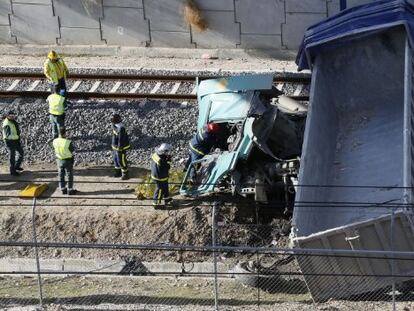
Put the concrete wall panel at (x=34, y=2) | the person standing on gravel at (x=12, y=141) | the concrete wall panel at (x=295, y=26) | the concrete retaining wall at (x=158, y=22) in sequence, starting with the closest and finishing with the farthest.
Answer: the person standing on gravel at (x=12, y=141)
the concrete wall panel at (x=295, y=26)
the concrete retaining wall at (x=158, y=22)
the concrete wall panel at (x=34, y=2)

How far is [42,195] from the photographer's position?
63.3 feet

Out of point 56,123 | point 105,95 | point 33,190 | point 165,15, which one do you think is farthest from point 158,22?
point 33,190

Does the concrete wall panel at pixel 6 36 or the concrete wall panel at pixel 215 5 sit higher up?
the concrete wall panel at pixel 215 5

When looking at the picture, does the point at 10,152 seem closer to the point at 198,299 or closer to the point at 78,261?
the point at 78,261

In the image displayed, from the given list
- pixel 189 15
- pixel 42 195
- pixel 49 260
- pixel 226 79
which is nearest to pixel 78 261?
pixel 49 260

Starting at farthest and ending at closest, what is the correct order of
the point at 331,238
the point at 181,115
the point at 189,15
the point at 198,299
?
1. the point at 189,15
2. the point at 181,115
3. the point at 198,299
4. the point at 331,238

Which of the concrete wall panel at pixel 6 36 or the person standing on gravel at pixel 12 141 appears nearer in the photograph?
the person standing on gravel at pixel 12 141

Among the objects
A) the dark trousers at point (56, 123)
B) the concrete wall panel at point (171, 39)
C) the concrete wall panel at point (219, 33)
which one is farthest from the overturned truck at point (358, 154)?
the concrete wall panel at point (171, 39)

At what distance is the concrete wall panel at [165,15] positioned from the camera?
25.6 m

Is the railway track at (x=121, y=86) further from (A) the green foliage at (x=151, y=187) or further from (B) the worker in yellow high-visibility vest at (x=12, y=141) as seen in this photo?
(A) the green foliage at (x=151, y=187)

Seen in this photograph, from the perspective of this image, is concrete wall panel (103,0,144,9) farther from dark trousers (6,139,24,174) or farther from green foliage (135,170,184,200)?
green foliage (135,170,184,200)

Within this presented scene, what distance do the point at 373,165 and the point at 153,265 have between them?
4.43 m

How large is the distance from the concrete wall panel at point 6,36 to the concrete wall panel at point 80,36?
1.38 meters

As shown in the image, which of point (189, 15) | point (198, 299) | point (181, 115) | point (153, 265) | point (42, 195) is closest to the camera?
point (198, 299)
